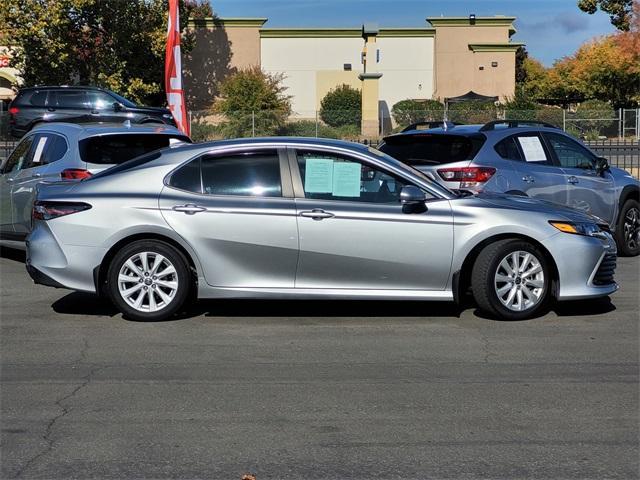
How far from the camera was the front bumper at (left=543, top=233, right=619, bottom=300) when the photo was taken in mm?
7730

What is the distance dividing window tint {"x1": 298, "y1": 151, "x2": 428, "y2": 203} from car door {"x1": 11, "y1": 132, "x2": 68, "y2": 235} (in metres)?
3.41

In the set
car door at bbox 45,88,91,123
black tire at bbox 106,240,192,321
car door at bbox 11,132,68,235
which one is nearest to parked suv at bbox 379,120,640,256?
black tire at bbox 106,240,192,321

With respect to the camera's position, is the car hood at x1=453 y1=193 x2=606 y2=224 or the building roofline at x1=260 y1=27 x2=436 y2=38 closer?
the car hood at x1=453 y1=193 x2=606 y2=224

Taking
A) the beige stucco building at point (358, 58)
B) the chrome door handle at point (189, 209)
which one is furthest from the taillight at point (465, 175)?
the beige stucco building at point (358, 58)

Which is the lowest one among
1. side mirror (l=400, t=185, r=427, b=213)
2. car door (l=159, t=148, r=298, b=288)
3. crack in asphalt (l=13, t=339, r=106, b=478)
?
crack in asphalt (l=13, t=339, r=106, b=478)

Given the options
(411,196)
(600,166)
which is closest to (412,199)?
(411,196)

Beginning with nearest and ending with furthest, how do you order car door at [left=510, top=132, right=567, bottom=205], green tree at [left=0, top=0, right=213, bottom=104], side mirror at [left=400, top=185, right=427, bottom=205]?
side mirror at [left=400, top=185, right=427, bottom=205], car door at [left=510, top=132, right=567, bottom=205], green tree at [left=0, top=0, right=213, bottom=104]

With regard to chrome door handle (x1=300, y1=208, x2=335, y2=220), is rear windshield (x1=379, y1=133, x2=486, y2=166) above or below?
above

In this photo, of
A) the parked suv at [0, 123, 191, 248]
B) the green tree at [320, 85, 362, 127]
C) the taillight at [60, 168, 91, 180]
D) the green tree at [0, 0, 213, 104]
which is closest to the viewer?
the taillight at [60, 168, 91, 180]

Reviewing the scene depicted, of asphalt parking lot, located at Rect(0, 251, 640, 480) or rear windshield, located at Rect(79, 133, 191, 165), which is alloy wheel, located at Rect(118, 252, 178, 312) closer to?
asphalt parking lot, located at Rect(0, 251, 640, 480)

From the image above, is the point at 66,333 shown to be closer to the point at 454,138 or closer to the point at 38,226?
the point at 38,226

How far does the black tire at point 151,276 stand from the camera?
7676 mm

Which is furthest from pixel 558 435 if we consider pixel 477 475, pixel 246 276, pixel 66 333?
pixel 66 333

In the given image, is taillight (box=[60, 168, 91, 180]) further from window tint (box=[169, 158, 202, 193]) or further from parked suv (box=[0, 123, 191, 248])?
window tint (box=[169, 158, 202, 193])
